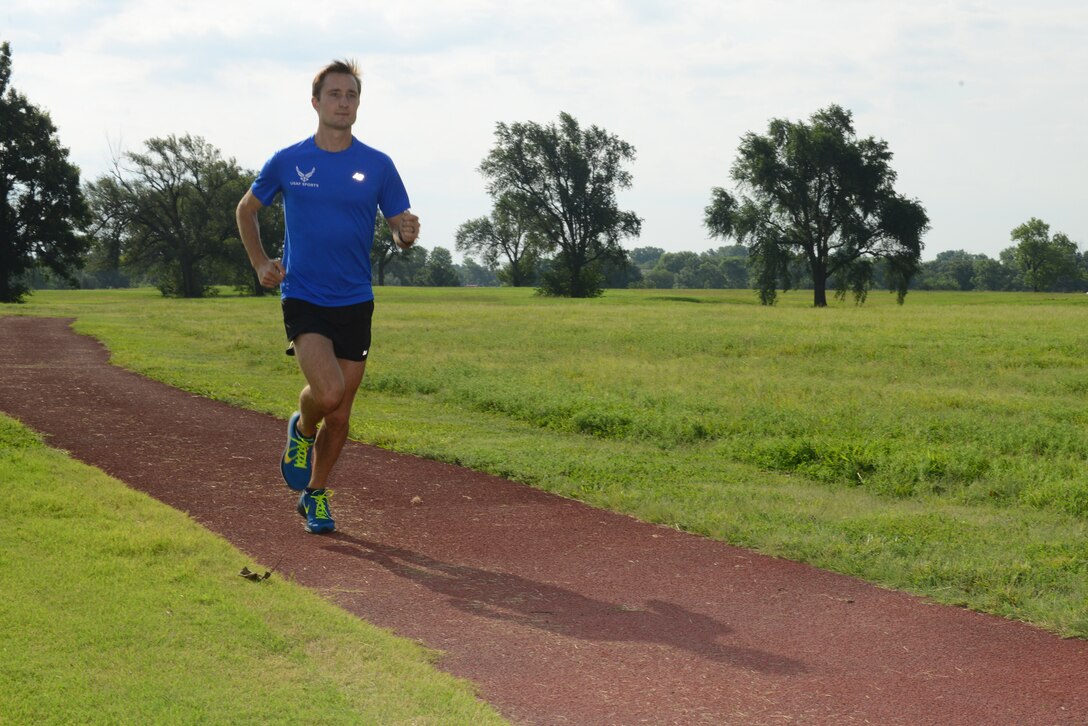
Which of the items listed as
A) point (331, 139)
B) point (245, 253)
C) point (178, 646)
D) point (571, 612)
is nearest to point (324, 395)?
point (331, 139)

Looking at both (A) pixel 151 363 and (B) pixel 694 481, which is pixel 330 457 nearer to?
(B) pixel 694 481

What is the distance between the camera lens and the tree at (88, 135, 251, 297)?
79562 mm

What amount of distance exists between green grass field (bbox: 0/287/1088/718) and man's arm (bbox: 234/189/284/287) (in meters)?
3.04

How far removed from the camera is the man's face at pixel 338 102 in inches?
243

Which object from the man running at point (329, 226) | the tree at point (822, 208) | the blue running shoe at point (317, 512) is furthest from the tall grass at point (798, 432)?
the tree at point (822, 208)

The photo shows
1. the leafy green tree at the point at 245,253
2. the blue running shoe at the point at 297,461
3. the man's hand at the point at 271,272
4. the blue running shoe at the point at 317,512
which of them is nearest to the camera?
the man's hand at the point at 271,272

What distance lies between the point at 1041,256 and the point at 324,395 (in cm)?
14525

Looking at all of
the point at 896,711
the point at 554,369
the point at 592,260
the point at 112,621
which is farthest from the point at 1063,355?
the point at 592,260

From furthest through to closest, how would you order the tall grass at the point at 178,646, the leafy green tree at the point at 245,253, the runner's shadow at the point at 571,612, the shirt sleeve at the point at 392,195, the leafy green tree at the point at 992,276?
the leafy green tree at the point at 992,276
the leafy green tree at the point at 245,253
the shirt sleeve at the point at 392,195
the runner's shadow at the point at 571,612
the tall grass at the point at 178,646

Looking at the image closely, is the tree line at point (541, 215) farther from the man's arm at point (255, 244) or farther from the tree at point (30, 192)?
the man's arm at point (255, 244)

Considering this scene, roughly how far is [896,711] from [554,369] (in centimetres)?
1473

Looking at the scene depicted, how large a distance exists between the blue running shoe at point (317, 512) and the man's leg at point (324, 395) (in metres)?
0.07

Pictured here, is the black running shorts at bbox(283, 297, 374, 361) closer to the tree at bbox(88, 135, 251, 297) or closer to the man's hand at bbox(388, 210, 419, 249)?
the man's hand at bbox(388, 210, 419, 249)

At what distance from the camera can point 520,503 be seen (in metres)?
7.90
